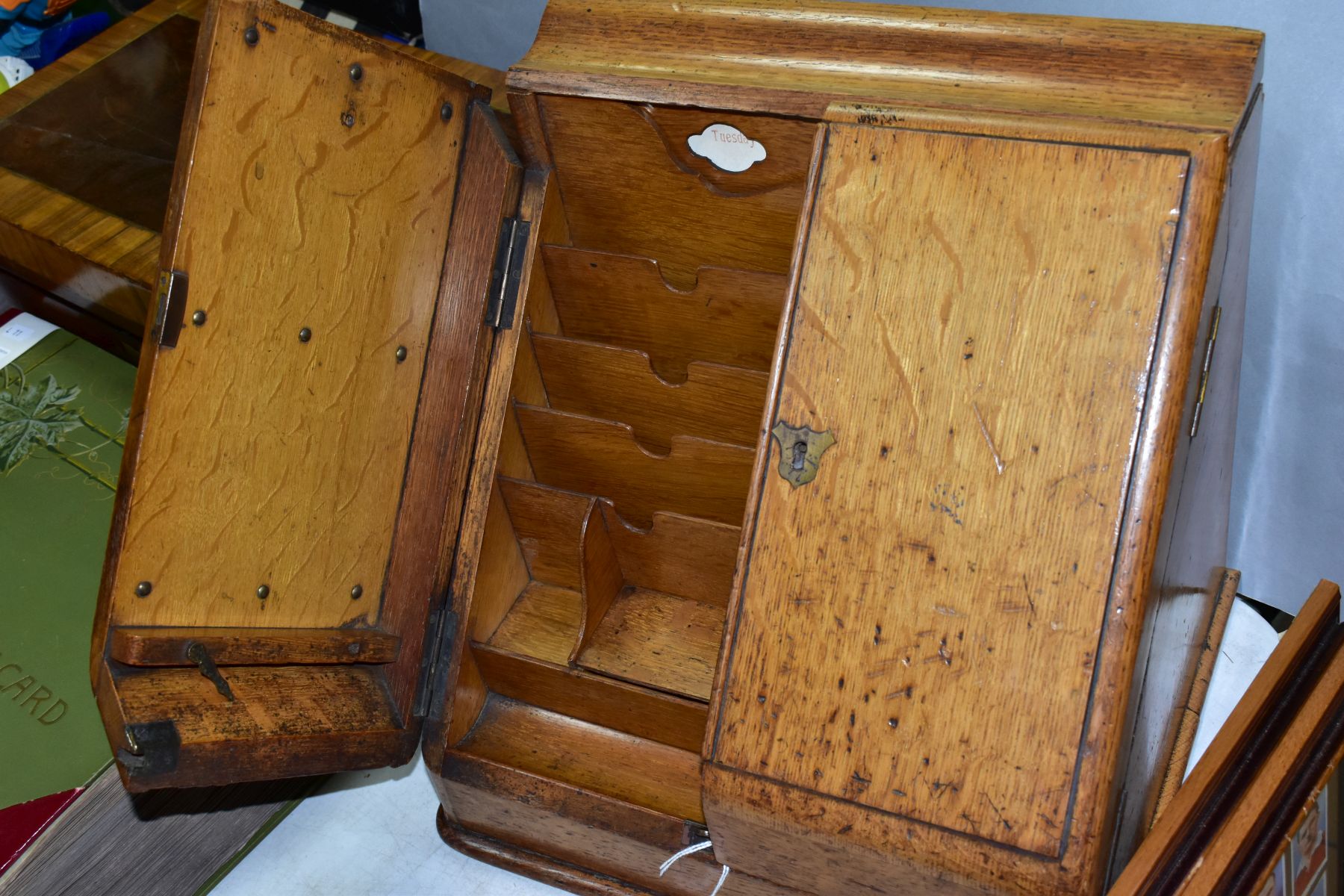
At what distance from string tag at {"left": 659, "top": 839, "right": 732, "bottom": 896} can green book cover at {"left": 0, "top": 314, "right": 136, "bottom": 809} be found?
68cm

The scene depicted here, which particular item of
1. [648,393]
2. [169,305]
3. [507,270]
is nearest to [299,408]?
[169,305]

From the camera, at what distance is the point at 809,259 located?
1.22 m

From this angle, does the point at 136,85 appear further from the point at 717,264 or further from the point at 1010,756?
the point at 1010,756

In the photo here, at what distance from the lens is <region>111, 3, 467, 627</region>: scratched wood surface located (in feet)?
3.87

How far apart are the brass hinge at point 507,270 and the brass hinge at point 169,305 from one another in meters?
0.41

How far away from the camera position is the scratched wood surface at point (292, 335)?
3.87ft

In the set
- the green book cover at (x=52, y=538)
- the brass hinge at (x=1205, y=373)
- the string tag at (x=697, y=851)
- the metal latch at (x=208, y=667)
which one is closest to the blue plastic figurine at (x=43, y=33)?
the green book cover at (x=52, y=538)

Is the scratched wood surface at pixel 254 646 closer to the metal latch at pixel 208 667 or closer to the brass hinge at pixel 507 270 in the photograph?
the metal latch at pixel 208 667

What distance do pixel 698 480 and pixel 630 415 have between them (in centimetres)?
16

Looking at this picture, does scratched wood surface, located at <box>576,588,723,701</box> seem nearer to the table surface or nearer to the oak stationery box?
the oak stationery box

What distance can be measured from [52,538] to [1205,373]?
59.0 inches

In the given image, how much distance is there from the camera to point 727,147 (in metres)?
1.40

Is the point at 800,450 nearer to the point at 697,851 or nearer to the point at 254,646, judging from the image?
the point at 697,851

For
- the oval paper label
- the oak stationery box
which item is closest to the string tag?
the oak stationery box
